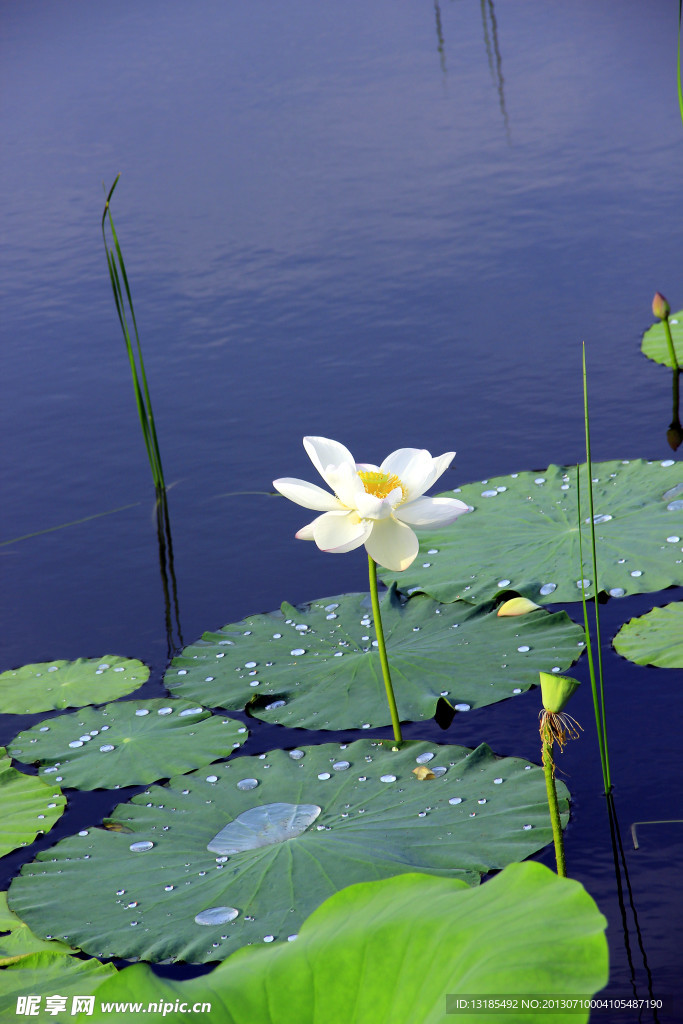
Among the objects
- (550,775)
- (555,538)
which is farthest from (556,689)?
(555,538)

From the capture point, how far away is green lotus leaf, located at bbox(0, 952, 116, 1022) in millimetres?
1397

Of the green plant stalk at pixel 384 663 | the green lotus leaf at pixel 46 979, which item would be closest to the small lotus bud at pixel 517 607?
the green plant stalk at pixel 384 663

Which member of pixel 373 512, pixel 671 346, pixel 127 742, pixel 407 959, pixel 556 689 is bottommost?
pixel 127 742

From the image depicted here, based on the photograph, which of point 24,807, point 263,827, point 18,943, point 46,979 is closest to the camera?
point 46,979

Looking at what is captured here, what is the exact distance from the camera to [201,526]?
3043 millimetres

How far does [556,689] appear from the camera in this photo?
4.18 ft

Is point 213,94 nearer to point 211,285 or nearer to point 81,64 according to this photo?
point 81,64

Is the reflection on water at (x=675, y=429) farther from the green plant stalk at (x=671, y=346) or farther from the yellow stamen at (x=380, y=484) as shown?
the yellow stamen at (x=380, y=484)

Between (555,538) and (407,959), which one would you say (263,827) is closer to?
(407,959)

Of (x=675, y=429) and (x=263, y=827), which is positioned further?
(x=675, y=429)

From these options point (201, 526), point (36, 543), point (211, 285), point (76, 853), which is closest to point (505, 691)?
point (76, 853)

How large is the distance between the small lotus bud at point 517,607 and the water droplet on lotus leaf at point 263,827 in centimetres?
74

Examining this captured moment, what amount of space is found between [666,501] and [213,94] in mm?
6278

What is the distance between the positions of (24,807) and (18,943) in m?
0.39
